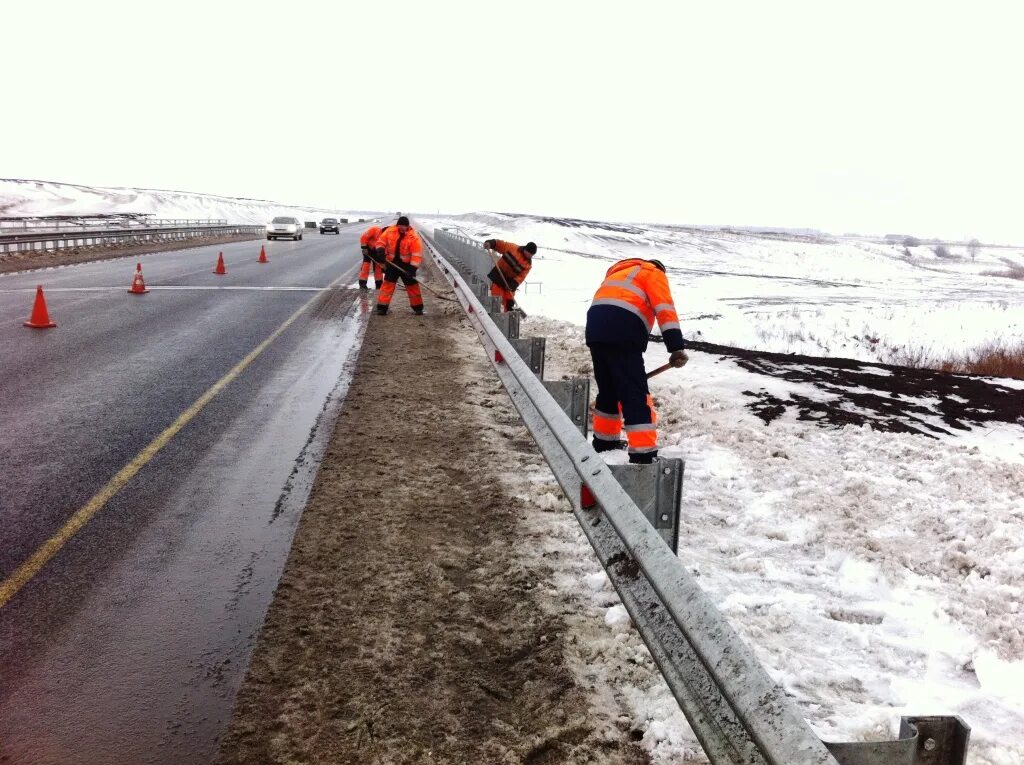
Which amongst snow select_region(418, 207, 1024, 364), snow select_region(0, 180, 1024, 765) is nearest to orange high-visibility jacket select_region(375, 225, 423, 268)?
snow select_region(418, 207, 1024, 364)

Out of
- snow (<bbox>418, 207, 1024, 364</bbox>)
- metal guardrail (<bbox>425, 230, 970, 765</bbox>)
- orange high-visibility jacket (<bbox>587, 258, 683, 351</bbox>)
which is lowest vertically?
snow (<bbox>418, 207, 1024, 364</bbox>)

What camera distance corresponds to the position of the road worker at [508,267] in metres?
11.9

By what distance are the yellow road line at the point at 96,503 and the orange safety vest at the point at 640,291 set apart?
12.0 feet

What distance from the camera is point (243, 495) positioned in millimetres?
5324

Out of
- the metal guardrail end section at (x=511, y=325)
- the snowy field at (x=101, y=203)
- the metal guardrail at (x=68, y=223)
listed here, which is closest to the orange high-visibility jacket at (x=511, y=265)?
the metal guardrail end section at (x=511, y=325)

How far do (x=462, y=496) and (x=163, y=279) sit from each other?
17863 mm

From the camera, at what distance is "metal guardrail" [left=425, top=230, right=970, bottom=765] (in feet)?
5.69

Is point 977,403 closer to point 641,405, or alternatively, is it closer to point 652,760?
point 641,405

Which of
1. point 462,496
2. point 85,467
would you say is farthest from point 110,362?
point 462,496

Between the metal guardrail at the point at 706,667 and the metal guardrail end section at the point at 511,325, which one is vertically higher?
the metal guardrail end section at the point at 511,325

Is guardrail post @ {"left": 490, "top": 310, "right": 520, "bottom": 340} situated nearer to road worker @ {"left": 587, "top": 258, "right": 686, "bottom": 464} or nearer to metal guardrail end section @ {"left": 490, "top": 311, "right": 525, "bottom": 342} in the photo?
metal guardrail end section @ {"left": 490, "top": 311, "right": 525, "bottom": 342}

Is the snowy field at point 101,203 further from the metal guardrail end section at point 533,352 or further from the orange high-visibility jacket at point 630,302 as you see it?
the orange high-visibility jacket at point 630,302

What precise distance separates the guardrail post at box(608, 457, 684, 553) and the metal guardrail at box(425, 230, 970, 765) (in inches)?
4.5

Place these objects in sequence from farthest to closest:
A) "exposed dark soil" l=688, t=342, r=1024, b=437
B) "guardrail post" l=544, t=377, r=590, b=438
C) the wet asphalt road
→ 1. "exposed dark soil" l=688, t=342, r=1024, b=437
2. "guardrail post" l=544, t=377, r=590, b=438
3. the wet asphalt road
